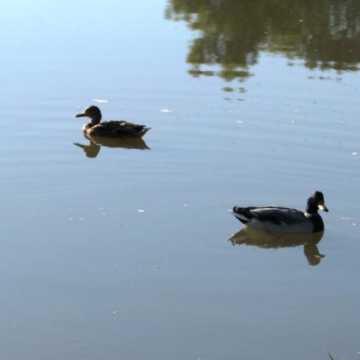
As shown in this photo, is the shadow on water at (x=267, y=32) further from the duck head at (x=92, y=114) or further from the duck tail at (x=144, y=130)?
the duck tail at (x=144, y=130)

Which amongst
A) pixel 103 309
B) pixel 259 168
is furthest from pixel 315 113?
pixel 103 309

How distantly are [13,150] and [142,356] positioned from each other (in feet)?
21.1

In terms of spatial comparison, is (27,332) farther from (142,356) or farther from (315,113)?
(315,113)

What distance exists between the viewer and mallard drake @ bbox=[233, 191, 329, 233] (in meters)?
13.6

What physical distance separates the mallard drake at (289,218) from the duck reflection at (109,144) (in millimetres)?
3536

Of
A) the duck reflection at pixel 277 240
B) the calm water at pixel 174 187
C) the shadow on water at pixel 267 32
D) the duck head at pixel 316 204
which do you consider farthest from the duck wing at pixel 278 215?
the shadow on water at pixel 267 32

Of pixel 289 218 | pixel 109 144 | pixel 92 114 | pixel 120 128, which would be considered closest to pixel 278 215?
pixel 289 218

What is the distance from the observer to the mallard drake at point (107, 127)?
1709cm

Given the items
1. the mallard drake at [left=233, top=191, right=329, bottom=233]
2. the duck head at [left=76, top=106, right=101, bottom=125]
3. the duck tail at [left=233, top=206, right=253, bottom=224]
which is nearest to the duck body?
the duck head at [left=76, top=106, right=101, bottom=125]

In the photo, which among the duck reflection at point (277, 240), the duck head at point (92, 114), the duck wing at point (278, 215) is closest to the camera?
the duck reflection at point (277, 240)

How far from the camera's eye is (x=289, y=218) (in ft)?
45.3

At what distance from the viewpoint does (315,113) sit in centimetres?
1805

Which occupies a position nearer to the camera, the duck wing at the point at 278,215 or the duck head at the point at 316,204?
the duck wing at the point at 278,215

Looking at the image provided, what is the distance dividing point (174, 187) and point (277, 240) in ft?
5.31
